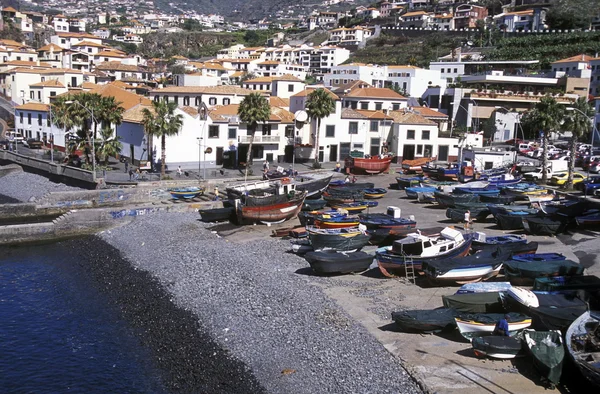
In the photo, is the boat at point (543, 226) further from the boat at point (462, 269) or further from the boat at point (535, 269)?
the boat at point (462, 269)

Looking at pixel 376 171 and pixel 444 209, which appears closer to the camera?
pixel 444 209

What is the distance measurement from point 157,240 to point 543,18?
483 ft

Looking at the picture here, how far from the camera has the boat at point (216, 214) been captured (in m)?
47.2

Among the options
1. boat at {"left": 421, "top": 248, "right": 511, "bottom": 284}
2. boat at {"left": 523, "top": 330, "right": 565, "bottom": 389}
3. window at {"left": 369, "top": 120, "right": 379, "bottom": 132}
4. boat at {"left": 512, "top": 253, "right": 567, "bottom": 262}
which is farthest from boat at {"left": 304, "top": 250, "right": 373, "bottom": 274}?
window at {"left": 369, "top": 120, "right": 379, "bottom": 132}

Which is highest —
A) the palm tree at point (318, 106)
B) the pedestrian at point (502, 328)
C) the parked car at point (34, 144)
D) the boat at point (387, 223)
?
the palm tree at point (318, 106)

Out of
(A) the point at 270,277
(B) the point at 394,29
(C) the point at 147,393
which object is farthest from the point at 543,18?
(C) the point at 147,393

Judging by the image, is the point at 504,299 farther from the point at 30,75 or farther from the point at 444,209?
the point at 30,75

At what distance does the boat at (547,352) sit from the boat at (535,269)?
776 centimetres

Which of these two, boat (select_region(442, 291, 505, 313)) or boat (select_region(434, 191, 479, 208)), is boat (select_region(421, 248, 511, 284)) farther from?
boat (select_region(434, 191, 479, 208))

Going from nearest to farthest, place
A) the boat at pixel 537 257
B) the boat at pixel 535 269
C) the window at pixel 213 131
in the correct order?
the boat at pixel 535 269 → the boat at pixel 537 257 → the window at pixel 213 131

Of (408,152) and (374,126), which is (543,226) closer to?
(408,152)

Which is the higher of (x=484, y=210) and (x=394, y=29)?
(x=394, y=29)

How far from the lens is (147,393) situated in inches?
909

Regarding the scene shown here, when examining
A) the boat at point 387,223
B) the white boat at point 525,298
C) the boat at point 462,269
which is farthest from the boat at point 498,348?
the boat at point 387,223
